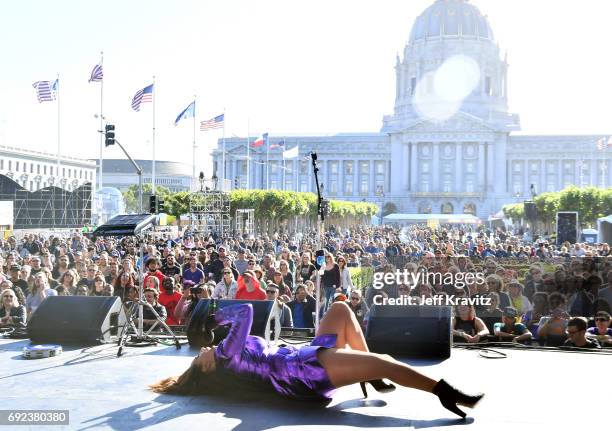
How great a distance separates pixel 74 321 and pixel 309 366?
4.60 meters

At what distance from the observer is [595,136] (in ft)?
408

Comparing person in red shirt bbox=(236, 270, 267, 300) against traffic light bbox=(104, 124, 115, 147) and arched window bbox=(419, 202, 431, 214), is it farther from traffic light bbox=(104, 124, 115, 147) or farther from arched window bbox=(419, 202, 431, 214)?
arched window bbox=(419, 202, 431, 214)

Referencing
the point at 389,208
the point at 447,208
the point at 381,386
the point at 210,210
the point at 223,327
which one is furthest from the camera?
the point at 447,208

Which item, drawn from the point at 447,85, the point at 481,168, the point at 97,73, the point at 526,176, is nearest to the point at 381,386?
the point at 97,73

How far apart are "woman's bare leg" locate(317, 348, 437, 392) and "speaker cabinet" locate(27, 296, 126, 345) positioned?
446 cm

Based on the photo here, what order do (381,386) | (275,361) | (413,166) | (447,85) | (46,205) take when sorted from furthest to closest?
(447,85)
(413,166)
(46,205)
(381,386)
(275,361)

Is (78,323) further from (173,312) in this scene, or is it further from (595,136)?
(595,136)

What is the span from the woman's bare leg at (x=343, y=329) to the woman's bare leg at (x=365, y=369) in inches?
9.8

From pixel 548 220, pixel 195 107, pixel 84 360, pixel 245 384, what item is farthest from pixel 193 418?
pixel 548 220

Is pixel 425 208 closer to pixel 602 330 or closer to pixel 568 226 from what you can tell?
pixel 568 226

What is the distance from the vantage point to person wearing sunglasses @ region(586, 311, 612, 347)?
1021cm

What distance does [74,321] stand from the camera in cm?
1010

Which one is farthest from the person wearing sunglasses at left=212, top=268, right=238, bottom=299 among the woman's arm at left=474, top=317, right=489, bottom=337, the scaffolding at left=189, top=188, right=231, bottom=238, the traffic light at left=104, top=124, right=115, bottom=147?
the scaffolding at left=189, top=188, right=231, bottom=238

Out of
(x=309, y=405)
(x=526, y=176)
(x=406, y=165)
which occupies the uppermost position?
(x=406, y=165)
